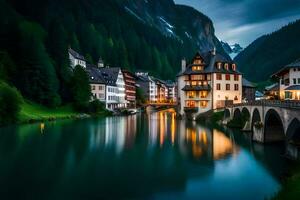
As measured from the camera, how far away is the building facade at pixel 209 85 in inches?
3957

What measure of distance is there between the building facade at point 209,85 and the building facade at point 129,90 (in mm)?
69820

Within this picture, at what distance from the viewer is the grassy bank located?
84650mm

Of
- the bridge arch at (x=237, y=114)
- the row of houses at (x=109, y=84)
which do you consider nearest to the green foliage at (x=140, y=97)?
the row of houses at (x=109, y=84)

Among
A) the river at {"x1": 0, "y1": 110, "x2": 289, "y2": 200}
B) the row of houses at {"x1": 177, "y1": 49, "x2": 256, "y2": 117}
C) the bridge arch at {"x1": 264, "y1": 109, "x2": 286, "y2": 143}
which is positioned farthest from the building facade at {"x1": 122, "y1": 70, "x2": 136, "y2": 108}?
the bridge arch at {"x1": 264, "y1": 109, "x2": 286, "y2": 143}

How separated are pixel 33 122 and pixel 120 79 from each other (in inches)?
3176

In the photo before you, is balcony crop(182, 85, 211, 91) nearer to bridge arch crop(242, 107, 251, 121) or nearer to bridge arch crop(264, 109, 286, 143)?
bridge arch crop(242, 107, 251, 121)

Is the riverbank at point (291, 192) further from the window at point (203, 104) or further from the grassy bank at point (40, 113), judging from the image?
the window at point (203, 104)

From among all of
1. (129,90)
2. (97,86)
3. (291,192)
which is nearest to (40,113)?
(97,86)

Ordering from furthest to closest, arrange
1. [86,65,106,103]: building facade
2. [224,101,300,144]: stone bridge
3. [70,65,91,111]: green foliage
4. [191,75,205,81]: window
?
[86,65,106,103]: building facade
[70,65,91,111]: green foliage
[191,75,205,81]: window
[224,101,300,144]: stone bridge

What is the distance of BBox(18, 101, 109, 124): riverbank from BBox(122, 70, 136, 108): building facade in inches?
2377

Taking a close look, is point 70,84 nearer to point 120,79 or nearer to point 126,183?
point 120,79

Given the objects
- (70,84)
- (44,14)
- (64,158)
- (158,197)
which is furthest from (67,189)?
(44,14)

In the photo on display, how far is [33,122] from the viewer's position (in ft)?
272

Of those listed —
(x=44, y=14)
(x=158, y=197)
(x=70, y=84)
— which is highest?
(x=44, y=14)
